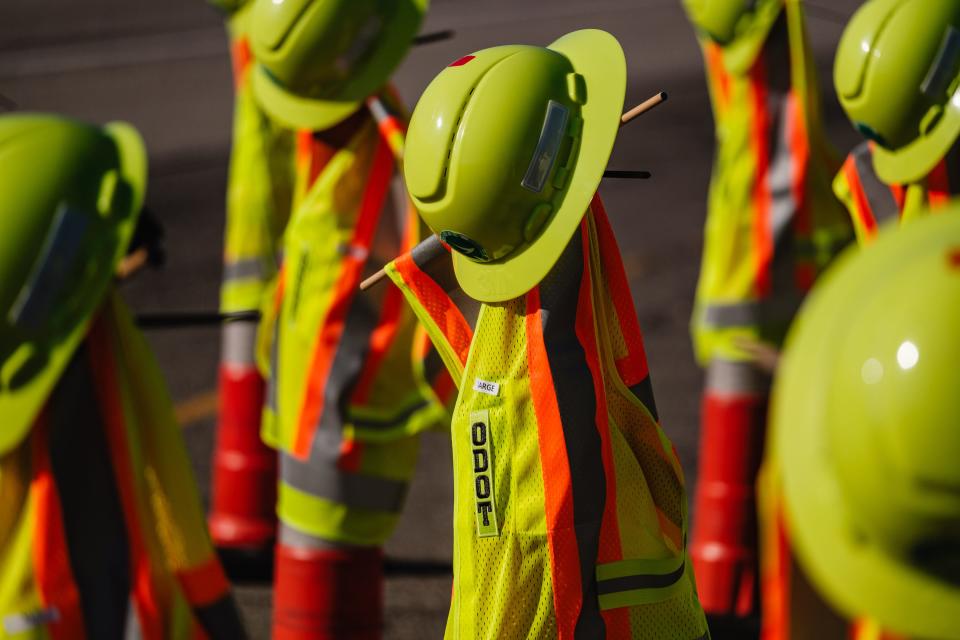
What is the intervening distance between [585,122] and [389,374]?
6.16ft

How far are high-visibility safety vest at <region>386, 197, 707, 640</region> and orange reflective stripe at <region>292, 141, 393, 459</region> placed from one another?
60.9 inches

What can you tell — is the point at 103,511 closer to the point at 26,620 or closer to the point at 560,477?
the point at 26,620

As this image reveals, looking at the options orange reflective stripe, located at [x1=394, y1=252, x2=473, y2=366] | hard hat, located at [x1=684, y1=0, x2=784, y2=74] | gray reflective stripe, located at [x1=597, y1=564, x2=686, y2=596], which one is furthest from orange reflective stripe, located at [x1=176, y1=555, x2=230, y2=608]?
hard hat, located at [x1=684, y1=0, x2=784, y2=74]

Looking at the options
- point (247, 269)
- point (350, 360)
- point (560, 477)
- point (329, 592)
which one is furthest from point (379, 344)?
point (560, 477)

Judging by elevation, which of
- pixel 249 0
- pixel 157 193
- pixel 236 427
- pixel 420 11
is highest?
pixel 420 11

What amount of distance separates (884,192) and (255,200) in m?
2.25

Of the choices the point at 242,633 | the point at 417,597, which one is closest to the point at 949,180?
the point at 242,633

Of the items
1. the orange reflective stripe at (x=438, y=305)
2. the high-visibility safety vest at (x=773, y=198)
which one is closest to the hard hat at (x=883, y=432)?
the orange reflective stripe at (x=438, y=305)

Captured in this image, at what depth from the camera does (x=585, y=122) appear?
343cm

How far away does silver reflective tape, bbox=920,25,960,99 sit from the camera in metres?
4.23

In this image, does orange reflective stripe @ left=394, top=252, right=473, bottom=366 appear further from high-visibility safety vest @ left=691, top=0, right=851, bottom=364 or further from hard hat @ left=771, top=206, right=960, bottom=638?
high-visibility safety vest @ left=691, top=0, right=851, bottom=364

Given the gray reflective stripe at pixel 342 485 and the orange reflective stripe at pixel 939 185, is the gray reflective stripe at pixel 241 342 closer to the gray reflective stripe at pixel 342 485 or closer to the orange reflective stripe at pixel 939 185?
the gray reflective stripe at pixel 342 485

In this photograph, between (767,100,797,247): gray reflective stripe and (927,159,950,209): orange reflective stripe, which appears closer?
(927,159,950,209): orange reflective stripe

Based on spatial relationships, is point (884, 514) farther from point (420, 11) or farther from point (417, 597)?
point (417, 597)
